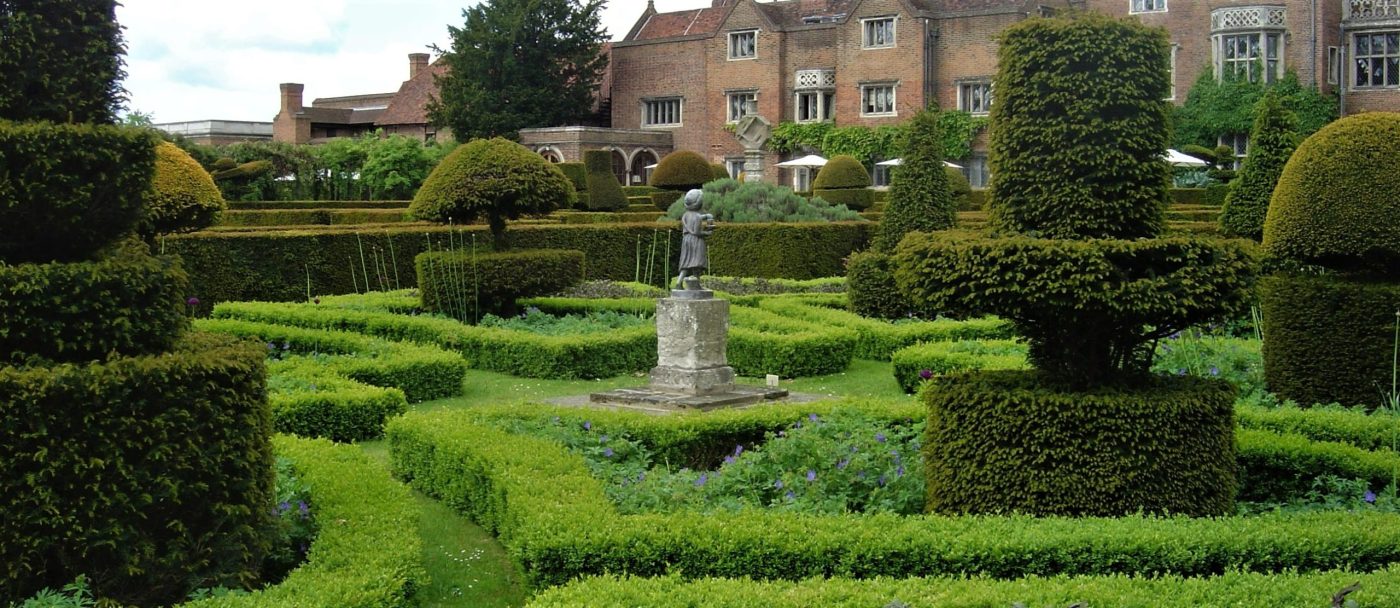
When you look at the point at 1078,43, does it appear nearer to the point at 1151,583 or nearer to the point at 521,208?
the point at 1151,583

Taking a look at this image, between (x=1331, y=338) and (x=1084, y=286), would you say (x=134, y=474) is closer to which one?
(x=1084, y=286)

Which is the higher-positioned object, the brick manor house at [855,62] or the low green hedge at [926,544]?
the brick manor house at [855,62]

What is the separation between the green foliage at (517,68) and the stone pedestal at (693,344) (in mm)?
39043

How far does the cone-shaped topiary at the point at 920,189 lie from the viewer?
16.3 metres

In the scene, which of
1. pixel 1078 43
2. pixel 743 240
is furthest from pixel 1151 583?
pixel 743 240

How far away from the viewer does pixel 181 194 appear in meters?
16.0

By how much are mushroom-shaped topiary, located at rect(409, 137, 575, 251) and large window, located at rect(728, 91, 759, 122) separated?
102 feet

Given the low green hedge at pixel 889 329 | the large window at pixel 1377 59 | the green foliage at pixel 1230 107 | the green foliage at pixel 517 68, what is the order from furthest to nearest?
the green foliage at pixel 517 68 → the large window at pixel 1377 59 → the green foliage at pixel 1230 107 → the low green hedge at pixel 889 329

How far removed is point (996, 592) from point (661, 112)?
154ft

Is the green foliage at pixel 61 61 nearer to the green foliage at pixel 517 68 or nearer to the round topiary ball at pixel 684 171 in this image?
the round topiary ball at pixel 684 171

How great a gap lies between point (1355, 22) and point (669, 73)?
2344cm

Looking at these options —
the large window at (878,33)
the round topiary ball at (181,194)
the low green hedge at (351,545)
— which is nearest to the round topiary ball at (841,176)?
the large window at (878,33)

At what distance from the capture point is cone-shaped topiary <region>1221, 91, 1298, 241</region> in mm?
15039

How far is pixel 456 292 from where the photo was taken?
16.2 metres
